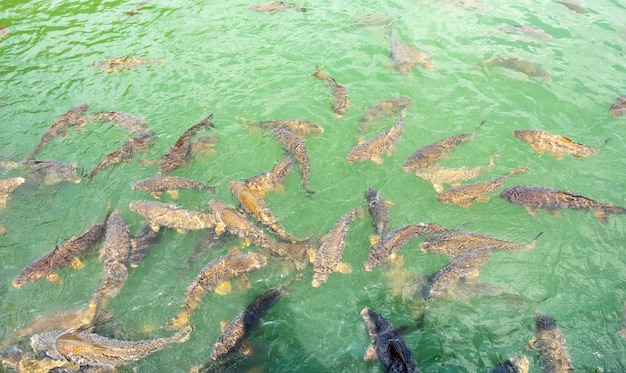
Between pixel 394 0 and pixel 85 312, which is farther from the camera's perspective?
pixel 394 0

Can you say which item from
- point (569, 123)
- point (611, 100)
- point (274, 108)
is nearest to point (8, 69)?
point (274, 108)

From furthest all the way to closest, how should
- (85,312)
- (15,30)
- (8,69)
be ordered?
1. (15,30)
2. (8,69)
3. (85,312)

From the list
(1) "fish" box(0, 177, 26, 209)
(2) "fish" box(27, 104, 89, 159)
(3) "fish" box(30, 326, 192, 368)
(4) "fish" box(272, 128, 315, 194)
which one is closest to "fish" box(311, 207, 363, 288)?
(4) "fish" box(272, 128, 315, 194)

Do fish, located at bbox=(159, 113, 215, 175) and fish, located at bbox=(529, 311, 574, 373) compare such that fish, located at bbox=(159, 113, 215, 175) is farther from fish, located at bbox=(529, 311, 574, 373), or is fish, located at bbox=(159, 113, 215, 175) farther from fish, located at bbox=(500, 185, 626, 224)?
fish, located at bbox=(529, 311, 574, 373)

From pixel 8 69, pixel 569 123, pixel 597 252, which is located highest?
pixel 8 69

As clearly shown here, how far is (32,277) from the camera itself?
6500 millimetres

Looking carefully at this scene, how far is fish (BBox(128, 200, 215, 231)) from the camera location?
705 centimetres

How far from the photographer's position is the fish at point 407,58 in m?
10.8

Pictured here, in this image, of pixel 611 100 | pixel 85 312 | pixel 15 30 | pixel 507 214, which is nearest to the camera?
pixel 85 312

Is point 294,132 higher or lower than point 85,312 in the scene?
higher

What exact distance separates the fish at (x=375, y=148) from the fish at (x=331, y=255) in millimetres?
1894

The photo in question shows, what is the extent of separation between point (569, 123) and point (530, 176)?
2363mm

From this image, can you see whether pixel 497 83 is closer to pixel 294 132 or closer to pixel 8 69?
pixel 294 132

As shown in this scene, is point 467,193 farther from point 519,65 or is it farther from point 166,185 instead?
point 166,185
